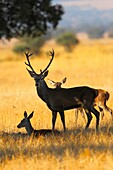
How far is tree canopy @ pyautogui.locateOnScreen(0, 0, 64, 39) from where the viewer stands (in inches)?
811

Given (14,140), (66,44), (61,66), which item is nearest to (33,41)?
(66,44)

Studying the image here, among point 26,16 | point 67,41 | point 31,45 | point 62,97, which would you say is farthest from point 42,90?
point 67,41

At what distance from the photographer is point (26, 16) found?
68.0 ft

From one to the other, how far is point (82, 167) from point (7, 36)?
14866 mm

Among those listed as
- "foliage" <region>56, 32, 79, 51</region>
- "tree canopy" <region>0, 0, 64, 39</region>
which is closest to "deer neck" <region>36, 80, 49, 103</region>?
"tree canopy" <region>0, 0, 64, 39</region>

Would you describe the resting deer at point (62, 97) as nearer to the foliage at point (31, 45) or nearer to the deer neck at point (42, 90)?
the deer neck at point (42, 90)

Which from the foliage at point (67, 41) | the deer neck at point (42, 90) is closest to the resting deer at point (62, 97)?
the deer neck at point (42, 90)

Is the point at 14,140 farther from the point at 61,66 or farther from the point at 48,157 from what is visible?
the point at 61,66

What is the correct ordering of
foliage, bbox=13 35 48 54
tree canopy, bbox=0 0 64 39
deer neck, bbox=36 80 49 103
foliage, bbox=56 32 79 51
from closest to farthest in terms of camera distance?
deer neck, bbox=36 80 49 103 → tree canopy, bbox=0 0 64 39 → foliage, bbox=13 35 48 54 → foliage, bbox=56 32 79 51

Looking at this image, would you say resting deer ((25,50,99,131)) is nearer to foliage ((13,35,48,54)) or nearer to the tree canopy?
the tree canopy

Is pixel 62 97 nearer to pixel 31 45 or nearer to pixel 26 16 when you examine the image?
pixel 26 16

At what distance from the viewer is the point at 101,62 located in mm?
33688

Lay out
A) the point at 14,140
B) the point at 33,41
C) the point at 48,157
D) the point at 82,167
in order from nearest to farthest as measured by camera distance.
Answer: the point at 82,167 → the point at 48,157 → the point at 14,140 → the point at 33,41

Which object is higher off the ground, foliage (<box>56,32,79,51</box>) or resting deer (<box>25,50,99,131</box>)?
foliage (<box>56,32,79,51</box>)
